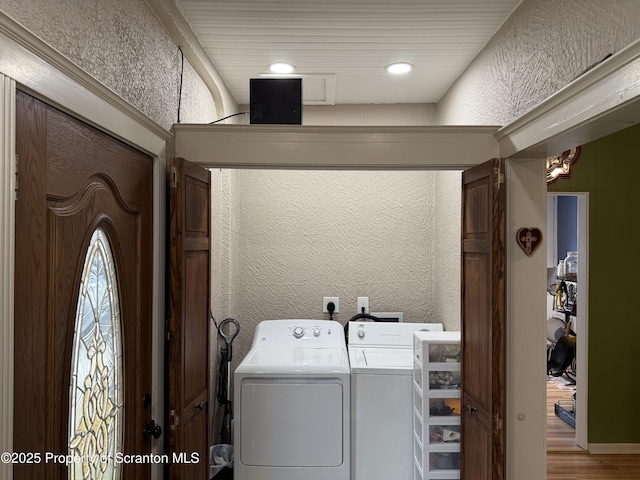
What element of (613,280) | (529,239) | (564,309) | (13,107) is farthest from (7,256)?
(564,309)

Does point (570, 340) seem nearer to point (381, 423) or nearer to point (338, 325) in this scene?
point (338, 325)

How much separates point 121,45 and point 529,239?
1.62 metres

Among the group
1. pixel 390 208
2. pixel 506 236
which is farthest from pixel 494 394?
pixel 390 208

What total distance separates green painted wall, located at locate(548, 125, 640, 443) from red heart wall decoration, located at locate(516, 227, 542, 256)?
76.6 inches

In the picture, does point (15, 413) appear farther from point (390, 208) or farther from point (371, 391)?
point (390, 208)

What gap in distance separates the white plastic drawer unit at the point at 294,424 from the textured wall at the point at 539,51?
1666 millimetres

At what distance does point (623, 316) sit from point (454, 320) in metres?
1.50

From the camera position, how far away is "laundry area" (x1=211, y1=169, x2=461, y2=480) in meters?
2.80

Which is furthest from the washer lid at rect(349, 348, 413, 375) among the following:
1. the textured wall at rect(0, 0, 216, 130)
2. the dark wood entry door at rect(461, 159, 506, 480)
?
the textured wall at rect(0, 0, 216, 130)

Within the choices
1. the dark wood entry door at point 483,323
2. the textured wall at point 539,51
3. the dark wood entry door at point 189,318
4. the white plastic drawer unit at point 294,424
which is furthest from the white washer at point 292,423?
the textured wall at point 539,51

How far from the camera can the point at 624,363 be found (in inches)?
147

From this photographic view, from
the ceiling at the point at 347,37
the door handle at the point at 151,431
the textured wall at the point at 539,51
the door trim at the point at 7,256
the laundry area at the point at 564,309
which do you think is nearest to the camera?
the door trim at the point at 7,256

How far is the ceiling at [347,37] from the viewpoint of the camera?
2059mm

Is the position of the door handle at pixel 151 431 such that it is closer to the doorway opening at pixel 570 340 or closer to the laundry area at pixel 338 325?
the laundry area at pixel 338 325
